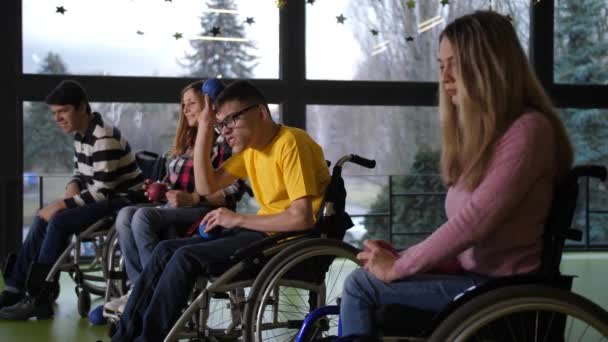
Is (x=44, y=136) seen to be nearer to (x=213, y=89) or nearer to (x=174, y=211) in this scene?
(x=174, y=211)

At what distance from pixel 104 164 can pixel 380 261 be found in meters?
2.53

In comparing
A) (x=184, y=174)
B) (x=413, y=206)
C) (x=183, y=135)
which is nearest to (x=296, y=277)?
(x=184, y=174)

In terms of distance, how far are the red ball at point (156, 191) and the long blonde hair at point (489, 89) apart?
205 cm

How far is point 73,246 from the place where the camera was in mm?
3977

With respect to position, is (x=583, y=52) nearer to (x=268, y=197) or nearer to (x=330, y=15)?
(x=330, y=15)

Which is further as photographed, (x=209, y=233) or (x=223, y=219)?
(x=209, y=233)

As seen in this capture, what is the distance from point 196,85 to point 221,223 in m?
1.05

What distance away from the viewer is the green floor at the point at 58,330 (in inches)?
142

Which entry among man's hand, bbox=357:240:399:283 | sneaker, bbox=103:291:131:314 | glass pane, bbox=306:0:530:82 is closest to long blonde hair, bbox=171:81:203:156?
sneaker, bbox=103:291:131:314

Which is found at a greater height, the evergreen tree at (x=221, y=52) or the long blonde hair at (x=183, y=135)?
the evergreen tree at (x=221, y=52)

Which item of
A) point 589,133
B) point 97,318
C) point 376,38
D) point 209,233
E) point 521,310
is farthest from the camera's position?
point 589,133

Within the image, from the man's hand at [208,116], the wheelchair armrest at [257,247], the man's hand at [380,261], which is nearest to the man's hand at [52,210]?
the man's hand at [208,116]

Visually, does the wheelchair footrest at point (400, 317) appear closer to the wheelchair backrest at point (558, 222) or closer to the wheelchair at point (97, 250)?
the wheelchair backrest at point (558, 222)

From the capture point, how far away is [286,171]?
2650 mm
